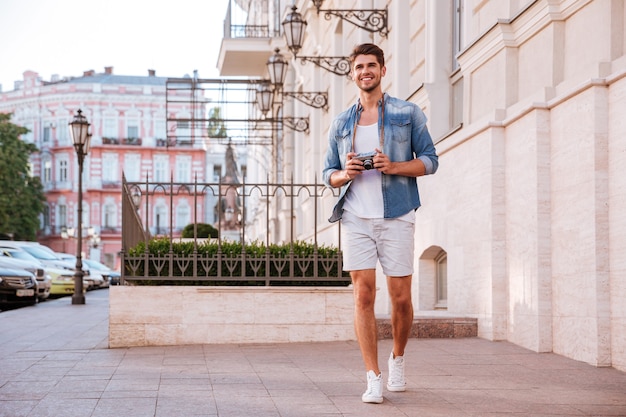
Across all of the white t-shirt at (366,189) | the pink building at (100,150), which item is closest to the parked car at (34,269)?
the white t-shirt at (366,189)

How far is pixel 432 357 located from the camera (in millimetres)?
8125

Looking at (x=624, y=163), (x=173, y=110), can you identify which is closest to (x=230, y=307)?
(x=624, y=163)

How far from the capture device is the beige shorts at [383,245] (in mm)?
6203

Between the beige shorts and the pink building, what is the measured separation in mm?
81763

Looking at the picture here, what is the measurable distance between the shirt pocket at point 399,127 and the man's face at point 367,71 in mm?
242

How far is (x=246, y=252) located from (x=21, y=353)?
2.38 m

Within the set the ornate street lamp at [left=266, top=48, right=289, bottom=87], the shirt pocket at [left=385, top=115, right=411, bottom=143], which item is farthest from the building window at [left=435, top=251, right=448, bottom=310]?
the ornate street lamp at [left=266, top=48, right=289, bottom=87]

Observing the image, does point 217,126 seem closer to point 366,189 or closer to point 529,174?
point 529,174

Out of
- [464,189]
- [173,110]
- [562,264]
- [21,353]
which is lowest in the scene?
[21,353]

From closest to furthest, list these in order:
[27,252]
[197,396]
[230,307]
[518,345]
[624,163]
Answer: [197,396], [624,163], [518,345], [230,307], [27,252]

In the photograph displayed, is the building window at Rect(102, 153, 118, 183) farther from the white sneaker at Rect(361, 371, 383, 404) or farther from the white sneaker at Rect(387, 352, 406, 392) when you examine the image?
the white sneaker at Rect(361, 371, 383, 404)

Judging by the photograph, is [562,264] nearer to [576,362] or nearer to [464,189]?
[576,362]

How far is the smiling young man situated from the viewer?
243 inches

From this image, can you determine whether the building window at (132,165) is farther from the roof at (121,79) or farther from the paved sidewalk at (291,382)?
the paved sidewalk at (291,382)
